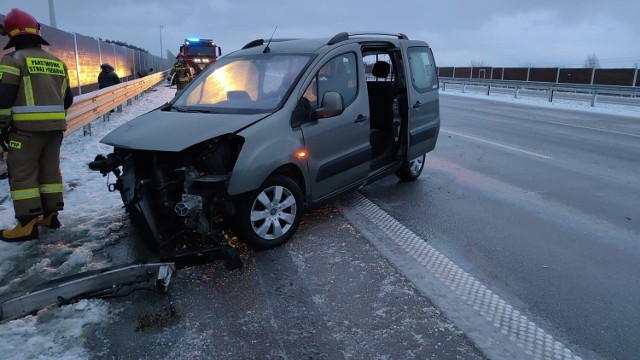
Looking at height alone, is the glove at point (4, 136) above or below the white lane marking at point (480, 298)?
above

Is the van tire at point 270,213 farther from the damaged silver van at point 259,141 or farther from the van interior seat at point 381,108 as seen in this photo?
the van interior seat at point 381,108

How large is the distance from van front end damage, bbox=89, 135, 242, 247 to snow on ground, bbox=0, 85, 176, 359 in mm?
586

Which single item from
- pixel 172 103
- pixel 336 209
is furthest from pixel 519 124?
pixel 172 103

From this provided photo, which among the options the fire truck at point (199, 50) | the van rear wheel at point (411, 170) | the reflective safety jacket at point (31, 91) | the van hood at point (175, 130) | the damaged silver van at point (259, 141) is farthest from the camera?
the fire truck at point (199, 50)

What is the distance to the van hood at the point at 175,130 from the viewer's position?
350cm

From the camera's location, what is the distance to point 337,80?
4.71 m

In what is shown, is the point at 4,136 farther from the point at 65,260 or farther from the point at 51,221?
the point at 65,260

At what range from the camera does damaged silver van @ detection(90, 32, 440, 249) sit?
142 inches

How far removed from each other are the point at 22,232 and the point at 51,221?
0.27 metres

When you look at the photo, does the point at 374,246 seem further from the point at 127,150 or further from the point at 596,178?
the point at 596,178

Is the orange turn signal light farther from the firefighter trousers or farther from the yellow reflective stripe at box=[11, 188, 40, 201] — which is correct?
the yellow reflective stripe at box=[11, 188, 40, 201]

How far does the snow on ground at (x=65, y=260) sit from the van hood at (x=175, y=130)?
0.97 metres

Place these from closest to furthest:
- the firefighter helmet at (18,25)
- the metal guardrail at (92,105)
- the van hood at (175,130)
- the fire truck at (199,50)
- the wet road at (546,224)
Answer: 1. the wet road at (546,224)
2. the van hood at (175,130)
3. the firefighter helmet at (18,25)
4. the metal guardrail at (92,105)
5. the fire truck at (199,50)

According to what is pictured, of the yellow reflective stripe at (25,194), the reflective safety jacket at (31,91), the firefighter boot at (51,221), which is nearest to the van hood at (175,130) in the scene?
the reflective safety jacket at (31,91)
